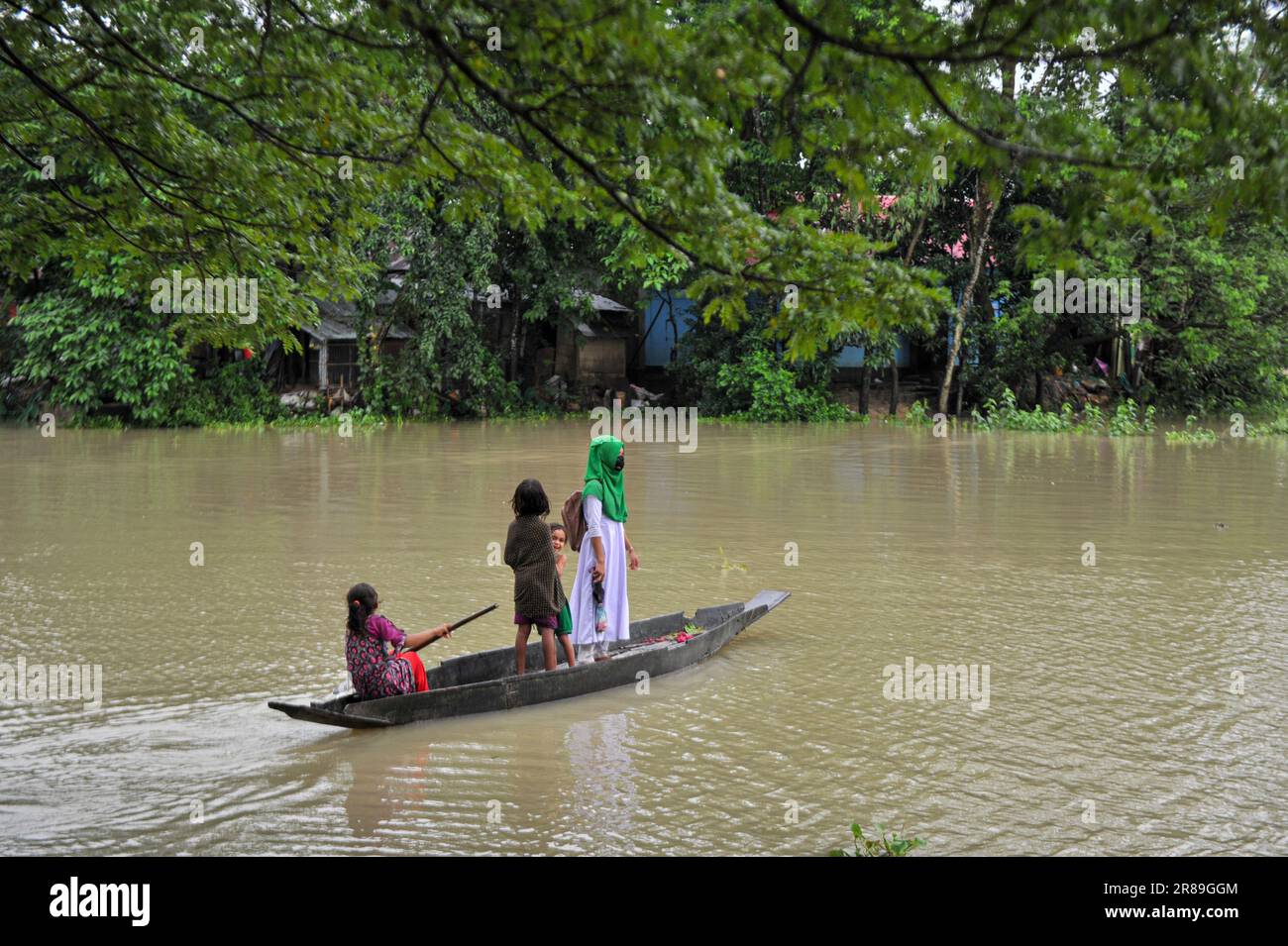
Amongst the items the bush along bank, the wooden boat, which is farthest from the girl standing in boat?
the bush along bank

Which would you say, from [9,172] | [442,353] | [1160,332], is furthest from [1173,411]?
[9,172]

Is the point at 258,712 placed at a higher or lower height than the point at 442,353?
lower

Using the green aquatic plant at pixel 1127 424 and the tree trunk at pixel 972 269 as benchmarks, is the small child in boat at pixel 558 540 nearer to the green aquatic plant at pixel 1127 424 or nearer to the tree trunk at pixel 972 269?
the tree trunk at pixel 972 269

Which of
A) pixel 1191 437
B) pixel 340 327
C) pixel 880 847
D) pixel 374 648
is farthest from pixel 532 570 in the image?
pixel 340 327

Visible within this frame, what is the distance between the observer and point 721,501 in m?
16.9

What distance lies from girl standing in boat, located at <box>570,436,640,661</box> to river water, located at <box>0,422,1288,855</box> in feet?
1.77

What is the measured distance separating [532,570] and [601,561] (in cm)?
62

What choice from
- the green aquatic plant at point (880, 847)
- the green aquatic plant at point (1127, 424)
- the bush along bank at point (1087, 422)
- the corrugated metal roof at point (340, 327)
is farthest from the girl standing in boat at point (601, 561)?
the corrugated metal roof at point (340, 327)

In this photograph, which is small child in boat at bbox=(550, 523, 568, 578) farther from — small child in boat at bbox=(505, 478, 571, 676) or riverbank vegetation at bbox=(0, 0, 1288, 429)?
riverbank vegetation at bbox=(0, 0, 1288, 429)

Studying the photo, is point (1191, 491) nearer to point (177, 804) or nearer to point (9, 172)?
point (177, 804)

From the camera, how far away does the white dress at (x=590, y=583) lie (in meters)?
8.05

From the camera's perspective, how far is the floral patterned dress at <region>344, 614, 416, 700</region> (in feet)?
21.9

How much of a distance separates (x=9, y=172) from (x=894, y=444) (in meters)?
21.3

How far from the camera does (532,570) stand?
757cm
